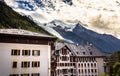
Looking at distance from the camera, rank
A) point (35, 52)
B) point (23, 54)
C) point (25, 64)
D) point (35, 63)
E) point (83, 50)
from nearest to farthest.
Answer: point (25, 64)
point (23, 54)
point (35, 63)
point (35, 52)
point (83, 50)

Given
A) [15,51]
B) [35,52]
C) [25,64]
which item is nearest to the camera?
[15,51]

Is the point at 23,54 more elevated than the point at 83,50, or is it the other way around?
the point at 23,54

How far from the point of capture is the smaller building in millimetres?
97512

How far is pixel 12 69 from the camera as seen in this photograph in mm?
46500

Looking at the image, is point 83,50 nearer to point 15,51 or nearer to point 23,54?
point 23,54

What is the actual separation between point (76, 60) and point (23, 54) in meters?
61.7

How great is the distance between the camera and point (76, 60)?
107875 mm

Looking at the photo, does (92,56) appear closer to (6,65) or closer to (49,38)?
(49,38)

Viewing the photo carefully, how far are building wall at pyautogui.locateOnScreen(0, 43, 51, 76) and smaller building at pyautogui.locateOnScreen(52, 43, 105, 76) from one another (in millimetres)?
42926

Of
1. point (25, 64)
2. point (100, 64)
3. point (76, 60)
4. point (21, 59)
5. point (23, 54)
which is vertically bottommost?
point (100, 64)

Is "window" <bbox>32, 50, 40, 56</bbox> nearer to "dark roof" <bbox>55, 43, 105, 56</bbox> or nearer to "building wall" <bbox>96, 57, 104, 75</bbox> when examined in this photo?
"dark roof" <bbox>55, 43, 105, 56</bbox>

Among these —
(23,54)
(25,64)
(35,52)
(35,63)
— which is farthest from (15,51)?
(35,63)

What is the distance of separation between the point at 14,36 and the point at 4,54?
4211 mm

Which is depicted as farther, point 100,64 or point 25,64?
point 100,64
